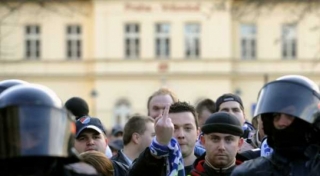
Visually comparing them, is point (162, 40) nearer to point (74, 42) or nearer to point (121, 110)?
point (121, 110)

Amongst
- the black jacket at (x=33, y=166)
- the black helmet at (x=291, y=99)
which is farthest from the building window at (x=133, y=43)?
the black jacket at (x=33, y=166)

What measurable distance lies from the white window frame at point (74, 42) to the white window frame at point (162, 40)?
4217 millimetres

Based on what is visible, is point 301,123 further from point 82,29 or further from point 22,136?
point 82,29

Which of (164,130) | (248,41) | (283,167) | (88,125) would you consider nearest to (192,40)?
(248,41)

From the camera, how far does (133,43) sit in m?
58.3

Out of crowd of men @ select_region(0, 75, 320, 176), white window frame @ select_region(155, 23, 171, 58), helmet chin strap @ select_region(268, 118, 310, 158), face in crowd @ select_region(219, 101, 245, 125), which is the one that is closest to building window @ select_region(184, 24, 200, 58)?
white window frame @ select_region(155, 23, 171, 58)

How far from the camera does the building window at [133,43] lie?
58.1 metres

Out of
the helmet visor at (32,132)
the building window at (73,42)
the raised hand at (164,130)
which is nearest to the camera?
the helmet visor at (32,132)

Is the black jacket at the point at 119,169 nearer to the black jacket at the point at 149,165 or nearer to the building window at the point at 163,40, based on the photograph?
the black jacket at the point at 149,165

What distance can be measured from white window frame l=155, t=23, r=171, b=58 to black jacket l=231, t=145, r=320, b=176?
174ft

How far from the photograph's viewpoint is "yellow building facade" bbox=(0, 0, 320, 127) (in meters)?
57.2

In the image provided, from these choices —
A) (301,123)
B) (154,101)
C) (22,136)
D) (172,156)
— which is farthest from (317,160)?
(154,101)

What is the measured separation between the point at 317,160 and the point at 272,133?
25 cm

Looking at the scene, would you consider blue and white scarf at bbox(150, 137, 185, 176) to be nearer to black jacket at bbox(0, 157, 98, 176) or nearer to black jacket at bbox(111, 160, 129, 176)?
black jacket at bbox(0, 157, 98, 176)
